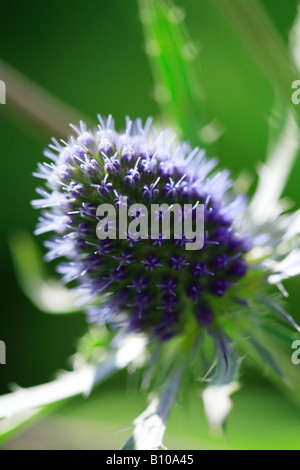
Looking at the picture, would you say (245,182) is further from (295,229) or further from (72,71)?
(72,71)

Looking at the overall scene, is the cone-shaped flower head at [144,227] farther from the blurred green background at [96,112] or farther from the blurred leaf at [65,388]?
the blurred green background at [96,112]

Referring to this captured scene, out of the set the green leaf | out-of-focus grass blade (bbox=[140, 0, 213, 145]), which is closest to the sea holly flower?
the green leaf

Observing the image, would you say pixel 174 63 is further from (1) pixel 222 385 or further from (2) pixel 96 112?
(2) pixel 96 112

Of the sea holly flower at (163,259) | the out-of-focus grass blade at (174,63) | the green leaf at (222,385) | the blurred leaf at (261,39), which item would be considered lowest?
the green leaf at (222,385)

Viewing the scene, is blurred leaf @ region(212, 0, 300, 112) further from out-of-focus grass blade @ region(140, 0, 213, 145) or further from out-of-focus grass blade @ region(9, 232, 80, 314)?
out-of-focus grass blade @ region(9, 232, 80, 314)

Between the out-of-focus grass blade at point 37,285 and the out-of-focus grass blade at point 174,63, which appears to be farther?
the out-of-focus grass blade at point 37,285

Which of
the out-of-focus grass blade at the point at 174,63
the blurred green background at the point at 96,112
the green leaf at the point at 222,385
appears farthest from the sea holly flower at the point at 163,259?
the blurred green background at the point at 96,112

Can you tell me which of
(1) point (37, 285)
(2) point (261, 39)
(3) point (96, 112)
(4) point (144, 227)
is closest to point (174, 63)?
(2) point (261, 39)
